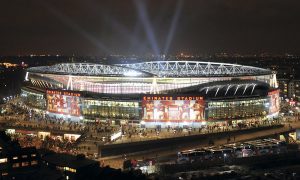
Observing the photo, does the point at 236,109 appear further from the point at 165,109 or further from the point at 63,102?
the point at 63,102

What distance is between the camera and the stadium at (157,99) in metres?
51.3

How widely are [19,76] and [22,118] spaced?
68.0 metres

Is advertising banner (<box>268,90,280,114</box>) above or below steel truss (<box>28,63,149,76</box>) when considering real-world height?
below

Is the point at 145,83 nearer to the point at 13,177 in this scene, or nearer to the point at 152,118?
the point at 152,118

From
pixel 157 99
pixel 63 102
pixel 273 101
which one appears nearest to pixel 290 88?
pixel 273 101

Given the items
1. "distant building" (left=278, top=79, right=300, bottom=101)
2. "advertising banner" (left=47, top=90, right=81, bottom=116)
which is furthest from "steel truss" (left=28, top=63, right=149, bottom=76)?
"distant building" (left=278, top=79, right=300, bottom=101)

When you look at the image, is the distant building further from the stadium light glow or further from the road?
the stadium light glow

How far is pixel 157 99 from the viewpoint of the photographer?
169 ft

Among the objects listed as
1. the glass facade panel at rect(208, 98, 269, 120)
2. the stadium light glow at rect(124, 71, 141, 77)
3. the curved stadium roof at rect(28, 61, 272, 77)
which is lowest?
the glass facade panel at rect(208, 98, 269, 120)

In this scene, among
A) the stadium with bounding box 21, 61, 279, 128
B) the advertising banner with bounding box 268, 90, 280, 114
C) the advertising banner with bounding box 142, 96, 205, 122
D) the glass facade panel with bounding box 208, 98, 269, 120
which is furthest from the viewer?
the advertising banner with bounding box 268, 90, 280, 114

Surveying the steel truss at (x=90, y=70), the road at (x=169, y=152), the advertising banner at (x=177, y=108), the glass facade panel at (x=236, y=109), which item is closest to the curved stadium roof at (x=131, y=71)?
the steel truss at (x=90, y=70)

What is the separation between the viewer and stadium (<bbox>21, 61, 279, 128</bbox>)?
51.3 meters

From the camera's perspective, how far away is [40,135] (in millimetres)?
47875

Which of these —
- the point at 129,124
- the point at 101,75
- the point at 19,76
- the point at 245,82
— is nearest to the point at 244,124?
the point at 245,82
